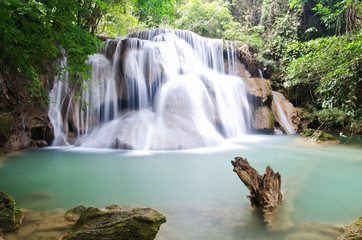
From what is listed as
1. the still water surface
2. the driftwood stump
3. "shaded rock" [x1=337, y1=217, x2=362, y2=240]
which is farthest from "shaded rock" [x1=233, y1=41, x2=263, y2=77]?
"shaded rock" [x1=337, y1=217, x2=362, y2=240]

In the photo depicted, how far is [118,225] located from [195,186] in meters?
2.35

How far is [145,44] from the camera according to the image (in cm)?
1111

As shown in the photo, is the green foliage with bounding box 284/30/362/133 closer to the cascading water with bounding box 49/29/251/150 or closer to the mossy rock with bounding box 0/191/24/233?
the cascading water with bounding box 49/29/251/150

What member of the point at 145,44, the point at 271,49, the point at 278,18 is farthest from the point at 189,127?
the point at 278,18

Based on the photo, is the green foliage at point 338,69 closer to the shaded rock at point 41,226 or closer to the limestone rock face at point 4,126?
the shaded rock at point 41,226

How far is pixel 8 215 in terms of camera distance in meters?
2.53

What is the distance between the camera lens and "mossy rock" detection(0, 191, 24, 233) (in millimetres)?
2467

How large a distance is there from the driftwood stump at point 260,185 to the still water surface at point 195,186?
5.4 inches

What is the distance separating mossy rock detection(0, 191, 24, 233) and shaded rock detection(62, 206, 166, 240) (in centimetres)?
80

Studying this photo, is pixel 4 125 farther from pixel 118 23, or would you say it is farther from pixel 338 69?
pixel 118 23

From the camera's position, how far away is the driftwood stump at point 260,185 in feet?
9.84

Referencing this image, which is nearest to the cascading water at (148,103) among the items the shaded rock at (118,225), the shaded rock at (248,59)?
the shaded rock at (248,59)

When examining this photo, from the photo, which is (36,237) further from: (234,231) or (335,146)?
(335,146)

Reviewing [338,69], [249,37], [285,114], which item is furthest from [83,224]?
[249,37]
